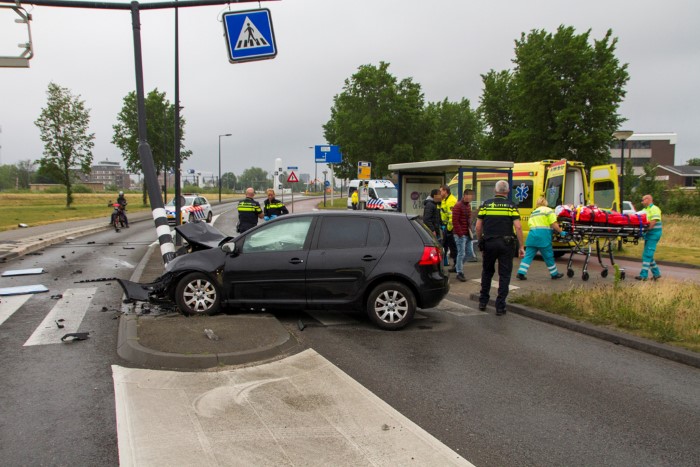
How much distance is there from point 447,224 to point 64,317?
7654mm

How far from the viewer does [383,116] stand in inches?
1387

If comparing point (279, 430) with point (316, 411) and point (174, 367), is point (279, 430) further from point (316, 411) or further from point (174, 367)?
point (174, 367)

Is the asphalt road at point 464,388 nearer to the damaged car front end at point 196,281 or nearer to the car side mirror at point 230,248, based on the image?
the damaged car front end at point 196,281

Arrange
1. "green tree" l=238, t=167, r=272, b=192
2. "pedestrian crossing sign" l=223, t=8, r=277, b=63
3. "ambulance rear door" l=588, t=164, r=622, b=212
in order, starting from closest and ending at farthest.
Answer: "pedestrian crossing sign" l=223, t=8, r=277, b=63
"ambulance rear door" l=588, t=164, r=622, b=212
"green tree" l=238, t=167, r=272, b=192

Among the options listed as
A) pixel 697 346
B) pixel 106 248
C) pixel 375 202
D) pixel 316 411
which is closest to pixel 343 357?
pixel 316 411

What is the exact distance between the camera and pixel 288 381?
4809 mm

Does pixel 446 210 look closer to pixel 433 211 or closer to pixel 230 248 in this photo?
pixel 433 211

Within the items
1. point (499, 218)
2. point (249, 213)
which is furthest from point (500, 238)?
point (249, 213)

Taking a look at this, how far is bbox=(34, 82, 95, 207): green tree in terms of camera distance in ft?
125

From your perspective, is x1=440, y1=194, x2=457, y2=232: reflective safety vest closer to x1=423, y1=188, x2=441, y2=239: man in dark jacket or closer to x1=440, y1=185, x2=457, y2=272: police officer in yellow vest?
x1=440, y1=185, x2=457, y2=272: police officer in yellow vest

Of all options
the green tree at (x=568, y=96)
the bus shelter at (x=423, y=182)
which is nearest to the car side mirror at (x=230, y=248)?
the bus shelter at (x=423, y=182)

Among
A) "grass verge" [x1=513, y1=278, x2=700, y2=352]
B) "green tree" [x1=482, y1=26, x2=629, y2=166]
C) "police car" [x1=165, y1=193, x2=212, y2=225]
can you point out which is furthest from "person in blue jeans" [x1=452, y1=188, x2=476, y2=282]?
"green tree" [x1=482, y1=26, x2=629, y2=166]

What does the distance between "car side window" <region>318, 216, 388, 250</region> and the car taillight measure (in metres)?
0.53

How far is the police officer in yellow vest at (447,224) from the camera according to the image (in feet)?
37.5
